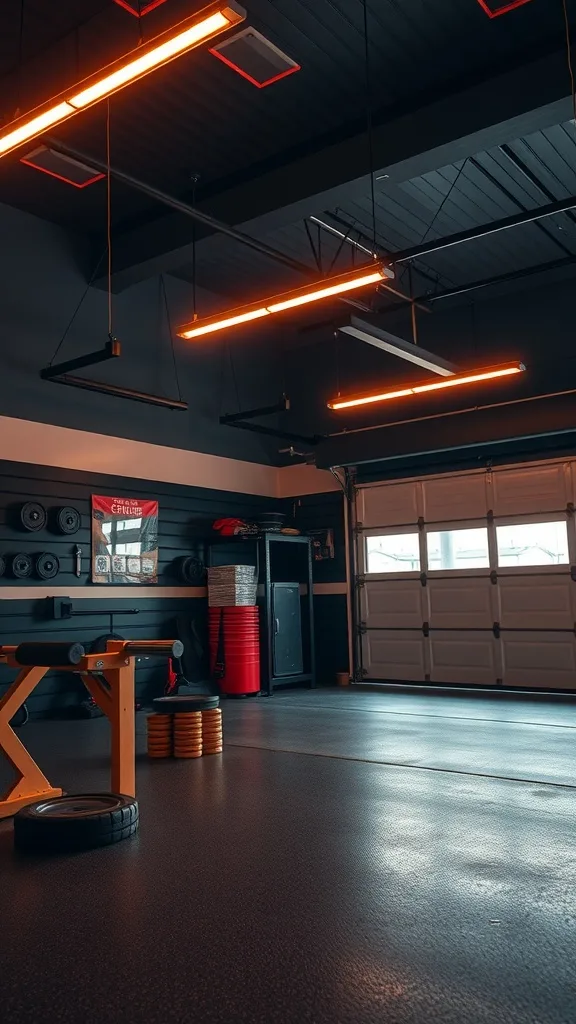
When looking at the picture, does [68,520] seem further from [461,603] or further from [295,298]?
[461,603]

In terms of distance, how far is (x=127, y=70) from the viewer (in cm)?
349

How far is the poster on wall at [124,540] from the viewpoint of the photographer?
8781mm

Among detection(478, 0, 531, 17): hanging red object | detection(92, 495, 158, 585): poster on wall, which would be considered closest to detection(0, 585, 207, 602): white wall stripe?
detection(92, 495, 158, 585): poster on wall

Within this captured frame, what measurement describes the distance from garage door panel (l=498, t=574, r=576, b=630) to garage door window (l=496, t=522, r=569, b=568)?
0.67ft

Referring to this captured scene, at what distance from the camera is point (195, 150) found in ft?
23.6

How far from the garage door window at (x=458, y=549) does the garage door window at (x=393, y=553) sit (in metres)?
0.23

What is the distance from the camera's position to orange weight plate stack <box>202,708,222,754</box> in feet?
19.6

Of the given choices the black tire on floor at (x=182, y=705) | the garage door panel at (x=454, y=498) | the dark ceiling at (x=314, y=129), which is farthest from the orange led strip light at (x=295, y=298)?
the garage door panel at (x=454, y=498)

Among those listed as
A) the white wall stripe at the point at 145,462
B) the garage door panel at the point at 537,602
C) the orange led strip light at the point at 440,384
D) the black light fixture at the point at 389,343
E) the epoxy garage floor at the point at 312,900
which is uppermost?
the black light fixture at the point at 389,343

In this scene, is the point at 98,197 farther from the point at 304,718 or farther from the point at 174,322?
the point at 304,718

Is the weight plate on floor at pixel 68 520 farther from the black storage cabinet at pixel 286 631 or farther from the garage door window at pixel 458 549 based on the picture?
the garage door window at pixel 458 549

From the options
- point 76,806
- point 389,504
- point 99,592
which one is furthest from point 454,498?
point 76,806

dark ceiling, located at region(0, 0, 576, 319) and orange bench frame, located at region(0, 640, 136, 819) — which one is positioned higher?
dark ceiling, located at region(0, 0, 576, 319)

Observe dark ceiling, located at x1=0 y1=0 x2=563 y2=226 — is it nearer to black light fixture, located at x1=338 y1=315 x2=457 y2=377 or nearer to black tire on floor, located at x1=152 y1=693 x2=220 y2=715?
black light fixture, located at x1=338 y1=315 x2=457 y2=377
